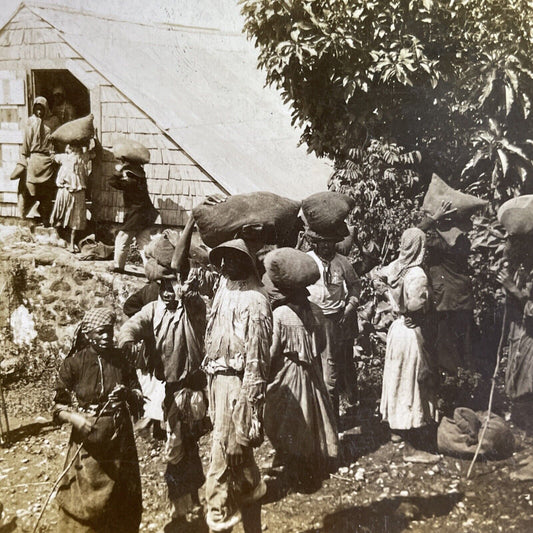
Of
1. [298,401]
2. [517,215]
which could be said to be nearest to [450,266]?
[517,215]

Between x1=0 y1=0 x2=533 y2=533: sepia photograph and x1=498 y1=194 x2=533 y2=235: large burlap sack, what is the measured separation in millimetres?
11

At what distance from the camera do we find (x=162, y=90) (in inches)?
161

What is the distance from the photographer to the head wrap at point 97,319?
378cm

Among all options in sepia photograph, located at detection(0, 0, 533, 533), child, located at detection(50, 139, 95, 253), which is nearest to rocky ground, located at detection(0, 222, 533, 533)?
sepia photograph, located at detection(0, 0, 533, 533)

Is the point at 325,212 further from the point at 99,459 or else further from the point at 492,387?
the point at 99,459

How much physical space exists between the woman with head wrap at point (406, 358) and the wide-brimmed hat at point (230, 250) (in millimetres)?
1110

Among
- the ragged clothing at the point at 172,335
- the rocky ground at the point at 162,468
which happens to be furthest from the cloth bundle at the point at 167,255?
the rocky ground at the point at 162,468

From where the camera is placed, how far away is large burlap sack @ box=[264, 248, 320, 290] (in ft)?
12.6

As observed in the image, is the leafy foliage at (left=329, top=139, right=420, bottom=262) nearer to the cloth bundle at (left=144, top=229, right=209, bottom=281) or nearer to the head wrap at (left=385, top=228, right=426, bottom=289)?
the head wrap at (left=385, top=228, right=426, bottom=289)

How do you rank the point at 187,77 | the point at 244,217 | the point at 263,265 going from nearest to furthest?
the point at 244,217, the point at 263,265, the point at 187,77

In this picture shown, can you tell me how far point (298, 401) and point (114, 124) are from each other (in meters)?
2.00

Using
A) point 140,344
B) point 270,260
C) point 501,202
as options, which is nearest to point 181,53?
point 270,260

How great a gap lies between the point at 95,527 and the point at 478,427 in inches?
94.3

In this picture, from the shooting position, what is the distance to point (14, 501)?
4.09 metres
